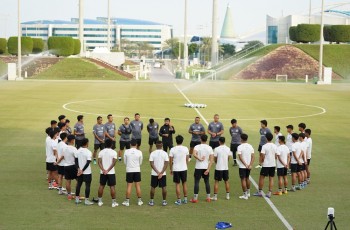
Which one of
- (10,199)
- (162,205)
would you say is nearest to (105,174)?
(162,205)

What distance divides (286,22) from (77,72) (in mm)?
54240

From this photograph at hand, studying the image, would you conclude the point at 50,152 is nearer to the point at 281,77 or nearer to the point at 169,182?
the point at 169,182

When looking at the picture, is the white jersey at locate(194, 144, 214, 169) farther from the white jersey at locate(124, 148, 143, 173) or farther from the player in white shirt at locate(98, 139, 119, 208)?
the player in white shirt at locate(98, 139, 119, 208)

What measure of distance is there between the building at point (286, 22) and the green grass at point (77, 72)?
143ft

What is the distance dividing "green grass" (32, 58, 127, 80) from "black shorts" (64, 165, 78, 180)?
220ft

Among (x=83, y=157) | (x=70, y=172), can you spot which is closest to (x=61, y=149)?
(x=70, y=172)

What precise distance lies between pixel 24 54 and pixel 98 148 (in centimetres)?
7946

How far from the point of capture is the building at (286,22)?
398ft

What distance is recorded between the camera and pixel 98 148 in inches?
914

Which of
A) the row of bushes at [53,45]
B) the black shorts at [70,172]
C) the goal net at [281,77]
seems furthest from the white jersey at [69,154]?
the row of bushes at [53,45]

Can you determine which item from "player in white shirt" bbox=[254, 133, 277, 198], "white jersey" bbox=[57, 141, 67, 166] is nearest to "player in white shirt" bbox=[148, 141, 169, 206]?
"white jersey" bbox=[57, 141, 67, 166]

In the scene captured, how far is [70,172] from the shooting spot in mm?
17453

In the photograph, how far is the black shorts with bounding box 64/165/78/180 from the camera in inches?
686

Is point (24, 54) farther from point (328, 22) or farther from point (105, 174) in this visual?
point (105, 174)
